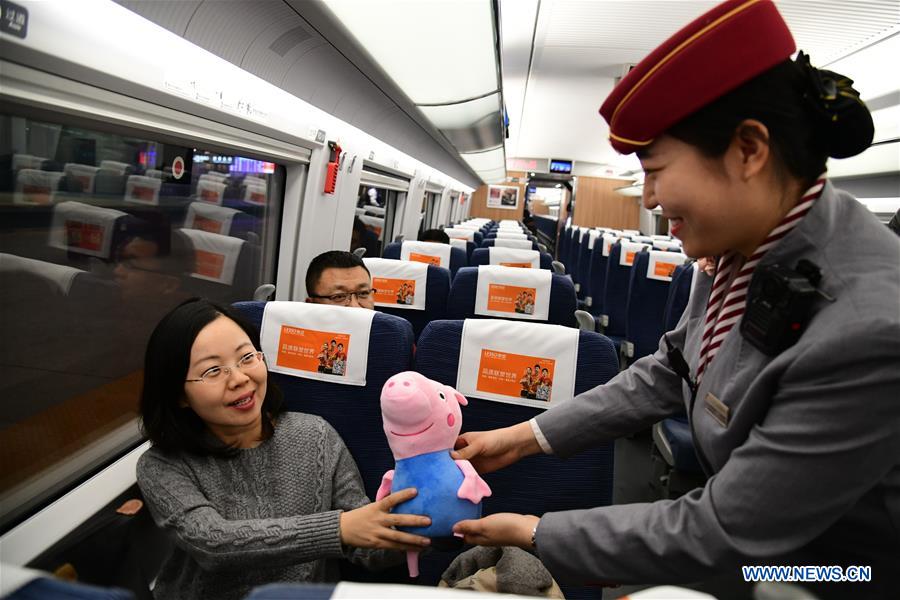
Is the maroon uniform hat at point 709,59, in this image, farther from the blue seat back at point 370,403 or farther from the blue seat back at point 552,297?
the blue seat back at point 552,297

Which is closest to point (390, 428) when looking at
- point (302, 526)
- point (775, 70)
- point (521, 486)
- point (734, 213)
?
point (302, 526)

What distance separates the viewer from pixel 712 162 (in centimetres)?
93

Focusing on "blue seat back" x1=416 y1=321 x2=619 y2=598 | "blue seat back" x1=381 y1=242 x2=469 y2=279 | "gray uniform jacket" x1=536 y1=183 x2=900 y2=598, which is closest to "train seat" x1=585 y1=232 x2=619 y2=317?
"blue seat back" x1=381 y1=242 x2=469 y2=279

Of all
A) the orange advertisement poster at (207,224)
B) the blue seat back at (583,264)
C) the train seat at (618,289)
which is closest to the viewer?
the orange advertisement poster at (207,224)

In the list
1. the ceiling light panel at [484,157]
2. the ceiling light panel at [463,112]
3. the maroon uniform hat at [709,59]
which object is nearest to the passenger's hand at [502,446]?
the maroon uniform hat at [709,59]

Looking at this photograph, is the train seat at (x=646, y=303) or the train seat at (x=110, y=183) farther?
the train seat at (x=646, y=303)

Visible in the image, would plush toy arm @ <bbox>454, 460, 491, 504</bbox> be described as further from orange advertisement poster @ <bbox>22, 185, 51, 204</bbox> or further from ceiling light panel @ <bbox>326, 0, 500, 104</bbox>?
ceiling light panel @ <bbox>326, 0, 500, 104</bbox>

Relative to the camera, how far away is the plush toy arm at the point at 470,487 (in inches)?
49.1

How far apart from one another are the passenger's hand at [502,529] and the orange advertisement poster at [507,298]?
1824mm

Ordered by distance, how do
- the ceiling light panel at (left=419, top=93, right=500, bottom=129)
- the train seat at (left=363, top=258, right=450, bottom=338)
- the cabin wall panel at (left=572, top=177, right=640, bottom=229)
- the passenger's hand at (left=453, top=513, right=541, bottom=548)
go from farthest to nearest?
the cabin wall panel at (left=572, top=177, right=640, bottom=229) < the ceiling light panel at (left=419, top=93, right=500, bottom=129) < the train seat at (left=363, top=258, right=450, bottom=338) < the passenger's hand at (left=453, top=513, right=541, bottom=548)

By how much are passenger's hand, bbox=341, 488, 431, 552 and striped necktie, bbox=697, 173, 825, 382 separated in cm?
70

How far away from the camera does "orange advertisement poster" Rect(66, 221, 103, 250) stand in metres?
1.79

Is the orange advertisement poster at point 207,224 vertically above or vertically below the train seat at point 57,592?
above

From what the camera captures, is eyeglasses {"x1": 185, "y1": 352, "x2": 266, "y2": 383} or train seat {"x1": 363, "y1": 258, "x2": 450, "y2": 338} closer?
eyeglasses {"x1": 185, "y1": 352, "x2": 266, "y2": 383}
